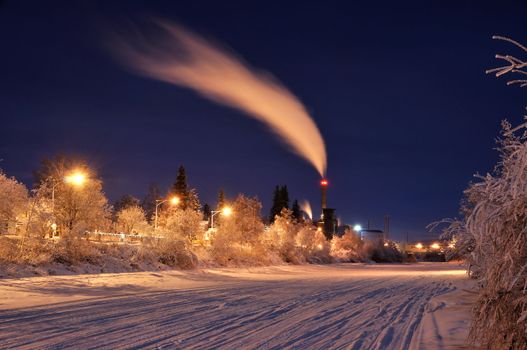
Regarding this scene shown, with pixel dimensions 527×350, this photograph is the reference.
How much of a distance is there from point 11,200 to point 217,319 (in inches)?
684

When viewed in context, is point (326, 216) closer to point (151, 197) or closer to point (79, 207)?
point (151, 197)

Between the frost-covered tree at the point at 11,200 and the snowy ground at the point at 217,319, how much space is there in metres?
5.39

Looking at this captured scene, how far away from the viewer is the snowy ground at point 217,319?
9891 mm

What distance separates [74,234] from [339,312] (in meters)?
20.1

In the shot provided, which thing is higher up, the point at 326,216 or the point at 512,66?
the point at 326,216

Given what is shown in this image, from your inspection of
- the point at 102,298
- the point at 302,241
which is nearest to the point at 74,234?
the point at 102,298

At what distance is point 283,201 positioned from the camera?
136000 mm

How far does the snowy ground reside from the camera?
9.89m

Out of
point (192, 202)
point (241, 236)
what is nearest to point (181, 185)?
point (192, 202)

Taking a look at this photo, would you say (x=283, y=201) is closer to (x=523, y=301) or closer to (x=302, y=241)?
(x=302, y=241)

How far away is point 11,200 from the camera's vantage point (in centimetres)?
2584

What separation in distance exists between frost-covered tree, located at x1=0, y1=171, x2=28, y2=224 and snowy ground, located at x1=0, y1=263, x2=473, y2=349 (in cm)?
539

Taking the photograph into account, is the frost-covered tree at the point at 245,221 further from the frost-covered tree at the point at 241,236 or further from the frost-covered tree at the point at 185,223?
the frost-covered tree at the point at 185,223

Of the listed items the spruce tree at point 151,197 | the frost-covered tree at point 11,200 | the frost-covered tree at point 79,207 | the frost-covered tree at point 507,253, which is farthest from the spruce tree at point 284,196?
the frost-covered tree at point 507,253
